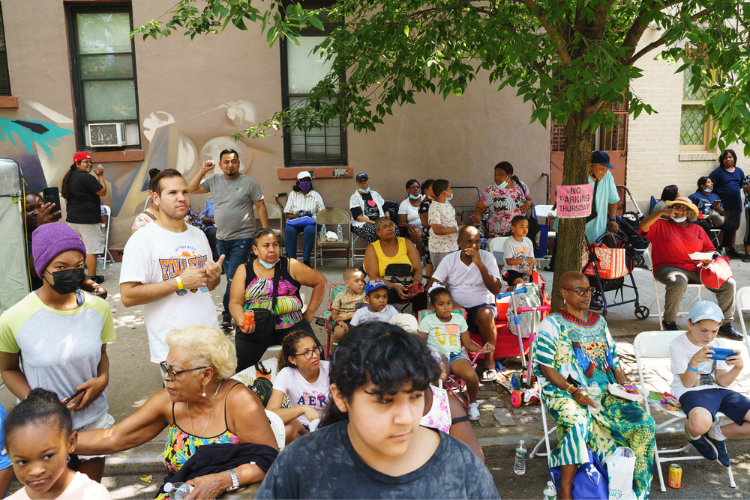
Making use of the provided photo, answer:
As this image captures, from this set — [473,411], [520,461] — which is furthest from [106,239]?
[520,461]

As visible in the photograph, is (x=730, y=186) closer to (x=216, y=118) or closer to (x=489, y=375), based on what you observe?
(x=489, y=375)

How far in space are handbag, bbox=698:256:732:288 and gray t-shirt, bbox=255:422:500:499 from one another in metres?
5.78

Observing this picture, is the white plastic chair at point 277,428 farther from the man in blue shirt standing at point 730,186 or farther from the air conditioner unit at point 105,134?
the man in blue shirt standing at point 730,186

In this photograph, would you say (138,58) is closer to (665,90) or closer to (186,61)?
(186,61)

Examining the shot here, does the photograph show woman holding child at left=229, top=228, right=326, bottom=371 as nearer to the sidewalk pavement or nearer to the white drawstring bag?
the sidewalk pavement

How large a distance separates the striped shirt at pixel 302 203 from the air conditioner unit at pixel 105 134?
10.0 ft

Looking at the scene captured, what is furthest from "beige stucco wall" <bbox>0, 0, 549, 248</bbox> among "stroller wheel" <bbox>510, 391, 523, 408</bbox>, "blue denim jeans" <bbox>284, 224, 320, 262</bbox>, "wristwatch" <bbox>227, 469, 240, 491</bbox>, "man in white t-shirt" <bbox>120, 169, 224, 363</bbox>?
"wristwatch" <bbox>227, 469, 240, 491</bbox>

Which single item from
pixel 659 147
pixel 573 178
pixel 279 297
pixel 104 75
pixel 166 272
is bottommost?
pixel 279 297

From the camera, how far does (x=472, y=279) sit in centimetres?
588

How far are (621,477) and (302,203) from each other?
6.74 meters

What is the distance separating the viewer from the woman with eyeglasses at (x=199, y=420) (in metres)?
2.63

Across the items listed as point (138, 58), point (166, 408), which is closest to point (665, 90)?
point (138, 58)

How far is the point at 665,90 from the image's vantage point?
35.4 ft

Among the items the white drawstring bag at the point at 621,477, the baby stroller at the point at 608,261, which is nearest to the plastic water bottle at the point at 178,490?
the white drawstring bag at the point at 621,477
